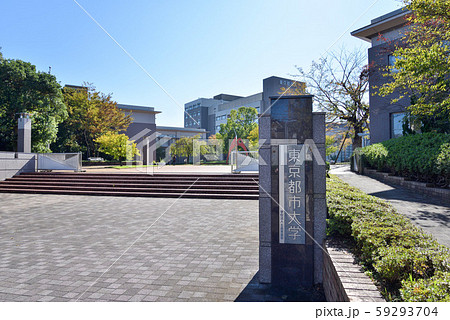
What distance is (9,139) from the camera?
24016 millimetres

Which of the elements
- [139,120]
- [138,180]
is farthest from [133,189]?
[139,120]

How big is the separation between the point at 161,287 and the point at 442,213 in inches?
277

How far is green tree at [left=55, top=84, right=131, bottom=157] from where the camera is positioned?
32.2 meters

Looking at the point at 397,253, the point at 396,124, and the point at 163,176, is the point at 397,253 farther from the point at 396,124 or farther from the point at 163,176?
the point at 396,124

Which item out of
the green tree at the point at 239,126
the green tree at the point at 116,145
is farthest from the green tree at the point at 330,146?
the green tree at the point at 239,126

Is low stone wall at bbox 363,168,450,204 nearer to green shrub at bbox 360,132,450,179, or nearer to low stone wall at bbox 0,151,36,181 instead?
green shrub at bbox 360,132,450,179

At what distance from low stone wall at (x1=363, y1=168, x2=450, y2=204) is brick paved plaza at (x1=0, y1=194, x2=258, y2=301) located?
5785mm

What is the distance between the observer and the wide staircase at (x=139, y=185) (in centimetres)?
1201

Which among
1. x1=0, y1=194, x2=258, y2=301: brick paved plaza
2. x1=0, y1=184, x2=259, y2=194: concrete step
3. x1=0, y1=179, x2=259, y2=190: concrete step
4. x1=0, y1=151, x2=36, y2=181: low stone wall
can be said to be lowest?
x1=0, y1=194, x2=258, y2=301: brick paved plaza

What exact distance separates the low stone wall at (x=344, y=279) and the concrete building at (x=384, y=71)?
699 inches

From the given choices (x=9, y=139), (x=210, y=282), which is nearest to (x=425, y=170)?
(x=210, y=282)

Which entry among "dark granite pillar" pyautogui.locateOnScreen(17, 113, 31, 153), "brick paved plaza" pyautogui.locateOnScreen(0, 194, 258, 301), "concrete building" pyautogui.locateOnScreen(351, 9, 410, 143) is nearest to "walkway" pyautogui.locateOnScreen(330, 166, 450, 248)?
"brick paved plaza" pyautogui.locateOnScreen(0, 194, 258, 301)

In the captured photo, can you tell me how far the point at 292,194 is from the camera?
364 cm

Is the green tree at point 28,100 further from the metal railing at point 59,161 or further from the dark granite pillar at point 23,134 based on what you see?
the metal railing at point 59,161
